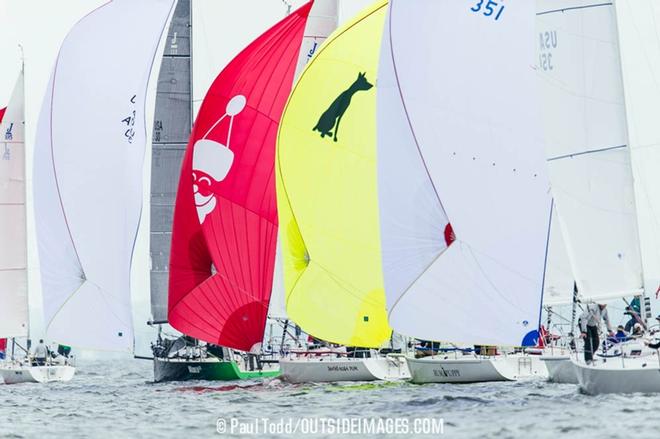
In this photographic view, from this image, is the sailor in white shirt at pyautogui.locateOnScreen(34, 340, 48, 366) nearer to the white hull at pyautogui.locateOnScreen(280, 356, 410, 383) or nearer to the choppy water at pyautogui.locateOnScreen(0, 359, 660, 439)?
the choppy water at pyautogui.locateOnScreen(0, 359, 660, 439)

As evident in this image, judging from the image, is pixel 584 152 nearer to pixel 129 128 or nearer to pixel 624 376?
pixel 624 376

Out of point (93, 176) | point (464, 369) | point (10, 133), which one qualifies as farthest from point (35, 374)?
point (464, 369)

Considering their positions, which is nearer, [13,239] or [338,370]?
[338,370]

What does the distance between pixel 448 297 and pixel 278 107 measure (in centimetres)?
998

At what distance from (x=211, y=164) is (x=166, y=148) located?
5.17m

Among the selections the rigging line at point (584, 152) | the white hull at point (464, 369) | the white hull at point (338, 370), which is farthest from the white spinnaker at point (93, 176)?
the rigging line at point (584, 152)

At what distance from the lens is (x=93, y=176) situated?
3238 centimetres

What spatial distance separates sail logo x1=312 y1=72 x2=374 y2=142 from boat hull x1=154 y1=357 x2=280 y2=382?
7591mm

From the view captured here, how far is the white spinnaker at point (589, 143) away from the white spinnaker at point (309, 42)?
26.5 ft

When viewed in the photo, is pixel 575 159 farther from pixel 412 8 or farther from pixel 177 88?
pixel 177 88

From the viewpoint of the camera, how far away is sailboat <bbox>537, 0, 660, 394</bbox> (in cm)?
2334

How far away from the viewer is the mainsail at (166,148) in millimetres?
35469

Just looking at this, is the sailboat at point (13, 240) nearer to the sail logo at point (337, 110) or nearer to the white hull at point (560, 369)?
the sail logo at point (337, 110)

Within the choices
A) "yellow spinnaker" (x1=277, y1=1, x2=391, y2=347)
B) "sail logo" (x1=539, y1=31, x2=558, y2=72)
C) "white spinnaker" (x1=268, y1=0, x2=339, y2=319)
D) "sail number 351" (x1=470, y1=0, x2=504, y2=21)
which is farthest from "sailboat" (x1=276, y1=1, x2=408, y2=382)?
"sail number 351" (x1=470, y1=0, x2=504, y2=21)
